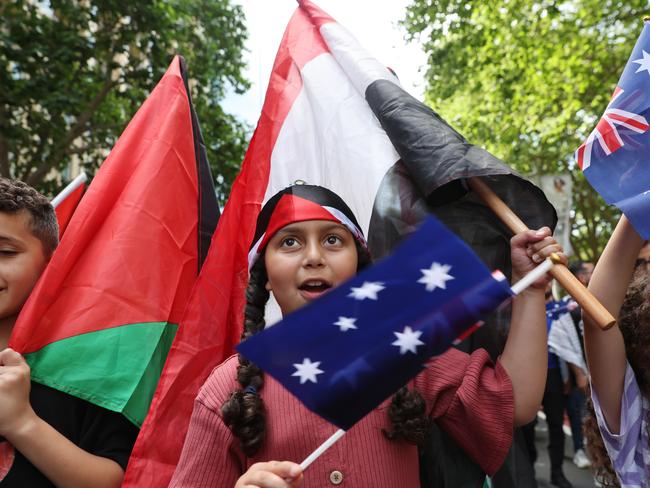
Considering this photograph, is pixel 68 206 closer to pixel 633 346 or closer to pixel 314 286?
pixel 314 286

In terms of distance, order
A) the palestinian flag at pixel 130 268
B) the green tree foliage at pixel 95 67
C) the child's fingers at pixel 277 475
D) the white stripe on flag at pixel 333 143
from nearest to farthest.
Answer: the child's fingers at pixel 277 475 → the palestinian flag at pixel 130 268 → the white stripe on flag at pixel 333 143 → the green tree foliage at pixel 95 67

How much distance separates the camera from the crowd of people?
5.62 feet

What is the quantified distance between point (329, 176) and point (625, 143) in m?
1.18

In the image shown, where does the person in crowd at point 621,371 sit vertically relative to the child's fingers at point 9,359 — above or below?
below

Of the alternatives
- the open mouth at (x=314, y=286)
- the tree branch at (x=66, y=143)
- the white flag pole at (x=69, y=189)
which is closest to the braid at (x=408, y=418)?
the open mouth at (x=314, y=286)

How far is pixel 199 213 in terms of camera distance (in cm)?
281

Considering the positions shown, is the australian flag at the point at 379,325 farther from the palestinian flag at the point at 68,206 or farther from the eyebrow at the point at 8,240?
the palestinian flag at the point at 68,206

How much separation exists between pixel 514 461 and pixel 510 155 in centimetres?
1074

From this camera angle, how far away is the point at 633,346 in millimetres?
1969

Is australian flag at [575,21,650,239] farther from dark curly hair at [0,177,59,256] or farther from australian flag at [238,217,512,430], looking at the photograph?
dark curly hair at [0,177,59,256]

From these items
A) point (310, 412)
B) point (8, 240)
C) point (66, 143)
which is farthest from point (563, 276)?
point (66, 143)

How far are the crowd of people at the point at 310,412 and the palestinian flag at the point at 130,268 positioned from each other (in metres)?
0.08

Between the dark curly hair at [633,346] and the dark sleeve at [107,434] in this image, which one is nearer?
the dark curly hair at [633,346]

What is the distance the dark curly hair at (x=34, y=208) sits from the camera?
87.5 inches
